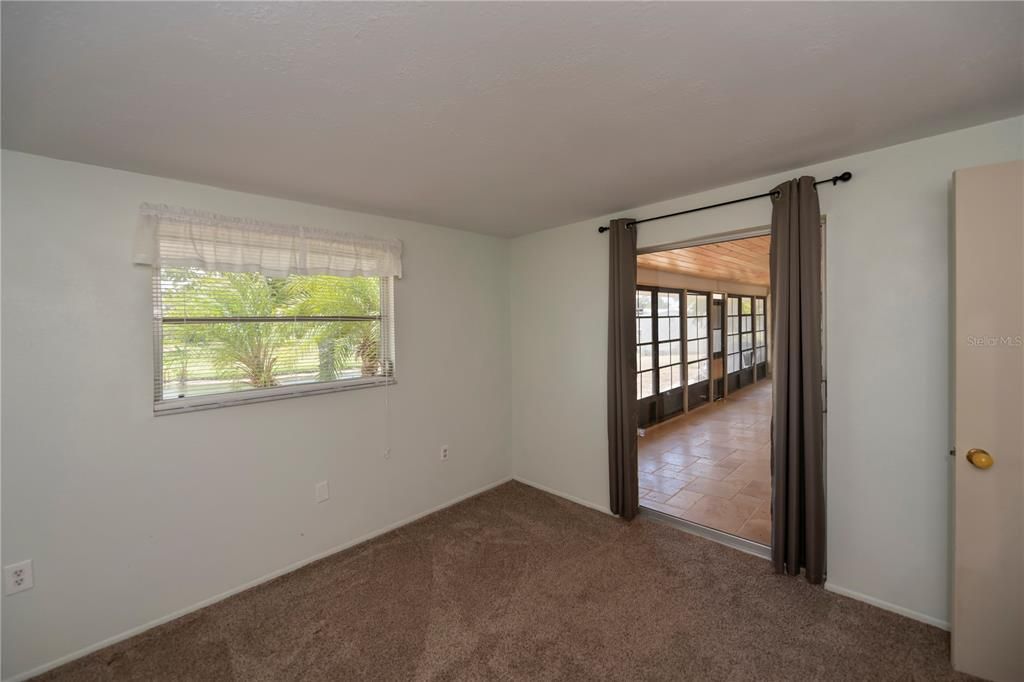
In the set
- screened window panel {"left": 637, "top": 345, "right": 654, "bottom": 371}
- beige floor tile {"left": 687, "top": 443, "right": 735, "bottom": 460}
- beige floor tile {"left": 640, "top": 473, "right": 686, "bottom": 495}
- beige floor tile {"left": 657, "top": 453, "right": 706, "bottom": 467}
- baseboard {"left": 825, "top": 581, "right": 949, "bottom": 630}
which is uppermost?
screened window panel {"left": 637, "top": 345, "right": 654, "bottom": 371}

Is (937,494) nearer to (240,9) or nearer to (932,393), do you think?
(932,393)

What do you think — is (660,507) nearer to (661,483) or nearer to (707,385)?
(661,483)

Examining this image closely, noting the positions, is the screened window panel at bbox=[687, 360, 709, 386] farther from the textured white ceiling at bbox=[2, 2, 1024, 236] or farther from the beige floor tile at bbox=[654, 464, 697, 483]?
the textured white ceiling at bbox=[2, 2, 1024, 236]

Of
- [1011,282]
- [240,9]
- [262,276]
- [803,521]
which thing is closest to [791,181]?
[1011,282]

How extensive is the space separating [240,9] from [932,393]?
3.10m

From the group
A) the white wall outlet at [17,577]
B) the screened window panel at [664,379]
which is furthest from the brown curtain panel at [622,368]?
the white wall outlet at [17,577]

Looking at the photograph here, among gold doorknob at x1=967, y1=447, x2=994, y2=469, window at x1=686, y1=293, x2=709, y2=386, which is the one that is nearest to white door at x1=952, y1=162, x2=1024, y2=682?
gold doorknob at x1=967, y1=447, x2=994, y2=469

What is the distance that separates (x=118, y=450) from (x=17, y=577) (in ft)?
1.97

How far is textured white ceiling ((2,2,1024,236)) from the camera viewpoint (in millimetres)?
1154

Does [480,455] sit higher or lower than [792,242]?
lower

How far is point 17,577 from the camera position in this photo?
73.5 inches

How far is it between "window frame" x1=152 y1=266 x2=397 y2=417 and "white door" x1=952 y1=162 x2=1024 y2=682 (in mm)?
3125

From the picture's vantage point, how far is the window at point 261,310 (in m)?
2.25

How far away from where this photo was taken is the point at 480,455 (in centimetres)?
380
